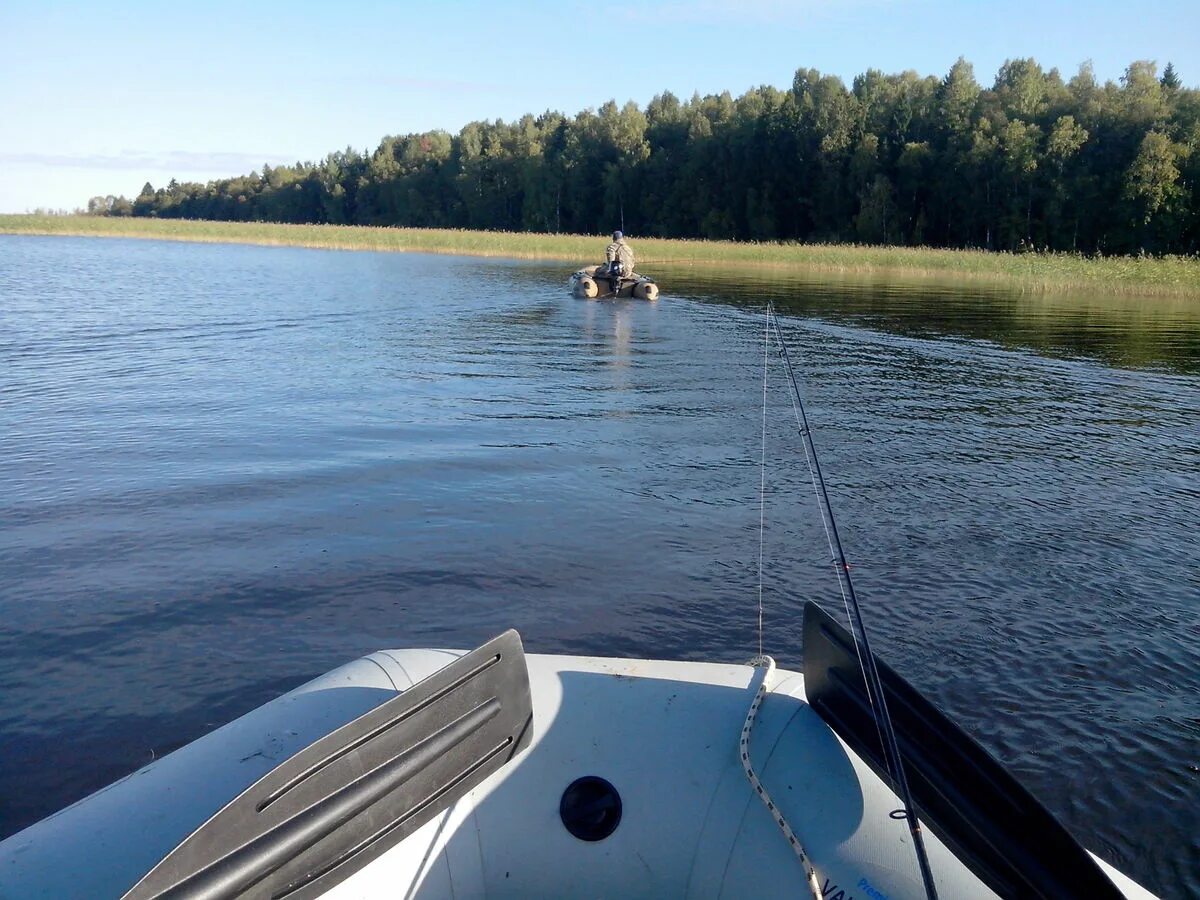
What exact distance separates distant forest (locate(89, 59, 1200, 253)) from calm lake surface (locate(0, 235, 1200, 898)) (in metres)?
46.4

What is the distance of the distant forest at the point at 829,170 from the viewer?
182 feet

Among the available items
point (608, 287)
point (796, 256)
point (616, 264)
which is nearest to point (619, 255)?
point (616, 264)

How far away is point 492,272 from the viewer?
1368 inches

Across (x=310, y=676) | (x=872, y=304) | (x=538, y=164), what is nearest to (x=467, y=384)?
(x=310, y=676)

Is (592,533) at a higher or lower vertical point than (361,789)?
lower

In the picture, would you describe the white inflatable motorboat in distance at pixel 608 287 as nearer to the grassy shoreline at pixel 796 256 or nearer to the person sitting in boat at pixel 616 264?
the person sitting in boat at pixel 616 264

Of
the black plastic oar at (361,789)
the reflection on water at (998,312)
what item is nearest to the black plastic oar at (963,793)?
the black plastic oar at (361,789)

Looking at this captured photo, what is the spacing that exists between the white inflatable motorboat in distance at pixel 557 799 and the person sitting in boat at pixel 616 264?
824 inches

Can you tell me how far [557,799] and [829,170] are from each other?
76.3 meters

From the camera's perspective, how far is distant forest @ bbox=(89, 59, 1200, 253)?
5547 cm

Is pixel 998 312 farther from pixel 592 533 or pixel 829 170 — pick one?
pixel 829 170

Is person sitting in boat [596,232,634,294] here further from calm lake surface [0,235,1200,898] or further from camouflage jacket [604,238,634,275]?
calm lake surface [0,235,1200,898]

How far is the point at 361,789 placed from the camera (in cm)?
265

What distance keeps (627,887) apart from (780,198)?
81592mm
